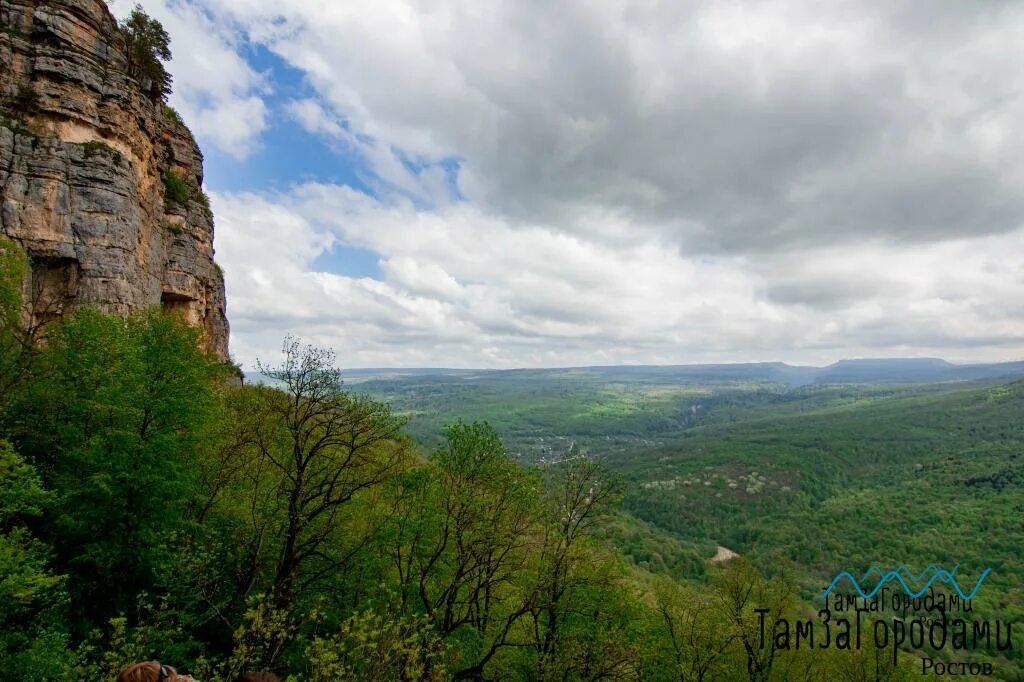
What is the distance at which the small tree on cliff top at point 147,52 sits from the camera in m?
38.6

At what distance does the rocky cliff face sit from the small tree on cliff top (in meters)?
1.23

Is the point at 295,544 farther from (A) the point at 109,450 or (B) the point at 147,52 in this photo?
(B) the point at 147,52

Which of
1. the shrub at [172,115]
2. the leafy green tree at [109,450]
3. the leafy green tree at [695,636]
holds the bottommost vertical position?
the leafy green tree at [695,636]

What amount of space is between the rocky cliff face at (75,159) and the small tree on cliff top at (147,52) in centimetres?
123

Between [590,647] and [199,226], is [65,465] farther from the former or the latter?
[199,226]

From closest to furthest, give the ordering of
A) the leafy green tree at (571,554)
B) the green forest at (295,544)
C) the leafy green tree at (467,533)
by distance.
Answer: the green forest at (295,544)
the leafy green tree at (467,533)
the leafy green tree at (571,554)

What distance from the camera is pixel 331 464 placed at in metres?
21.4

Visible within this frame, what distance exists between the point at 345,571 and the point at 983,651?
98746 millimetres

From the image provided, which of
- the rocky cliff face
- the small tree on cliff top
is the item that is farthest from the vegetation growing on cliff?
the small tree on cliff top

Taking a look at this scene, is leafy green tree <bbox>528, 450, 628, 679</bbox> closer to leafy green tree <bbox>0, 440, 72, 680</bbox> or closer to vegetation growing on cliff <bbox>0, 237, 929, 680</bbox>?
vegetation growing on cliff <bbox>0, 237, 929, 680</bbox>

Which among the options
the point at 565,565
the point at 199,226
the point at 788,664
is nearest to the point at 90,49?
the point at 199,226

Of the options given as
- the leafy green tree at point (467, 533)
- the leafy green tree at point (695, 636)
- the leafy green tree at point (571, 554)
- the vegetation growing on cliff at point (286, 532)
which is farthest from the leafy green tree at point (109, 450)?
the leafy green tree at point (695, 636)

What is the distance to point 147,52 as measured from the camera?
39.5 meters

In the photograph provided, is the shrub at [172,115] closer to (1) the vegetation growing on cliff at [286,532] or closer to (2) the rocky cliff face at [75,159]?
(2) the rocky cliff face at [75,159]
